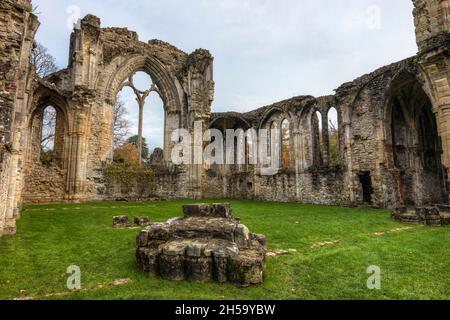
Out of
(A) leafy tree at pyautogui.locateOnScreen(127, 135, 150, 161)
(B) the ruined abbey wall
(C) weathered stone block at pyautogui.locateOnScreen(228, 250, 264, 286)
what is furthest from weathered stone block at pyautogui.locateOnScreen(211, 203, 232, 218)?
(A) leafy tree at pyautogui.locateOnScreen(127, 135, 150, 161)

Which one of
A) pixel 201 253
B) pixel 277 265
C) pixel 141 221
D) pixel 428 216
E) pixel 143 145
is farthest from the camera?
pixel 143 145

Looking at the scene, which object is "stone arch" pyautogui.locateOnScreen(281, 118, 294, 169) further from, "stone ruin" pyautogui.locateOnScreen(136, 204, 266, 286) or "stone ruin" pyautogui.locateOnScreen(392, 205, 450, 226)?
"stone ruin" pyautogui.locateOnScreen(136, 204, 266, 286)

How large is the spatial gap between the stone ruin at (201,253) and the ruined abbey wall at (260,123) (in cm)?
975

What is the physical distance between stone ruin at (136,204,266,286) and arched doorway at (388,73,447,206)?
13.6 meters

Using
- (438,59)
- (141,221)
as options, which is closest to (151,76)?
(141,221)

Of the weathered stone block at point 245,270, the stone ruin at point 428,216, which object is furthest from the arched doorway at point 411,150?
the weathered stone block at point 245,270

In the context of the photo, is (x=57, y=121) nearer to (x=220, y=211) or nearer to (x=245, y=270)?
(x=220, y=211)

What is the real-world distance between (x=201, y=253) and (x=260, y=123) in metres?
17.5

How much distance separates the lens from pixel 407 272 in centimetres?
420

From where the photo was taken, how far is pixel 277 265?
14.7 ft

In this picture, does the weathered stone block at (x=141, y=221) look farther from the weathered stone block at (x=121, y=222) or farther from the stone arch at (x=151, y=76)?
the stone arch at (x=151, y=76)

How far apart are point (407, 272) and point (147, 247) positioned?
3770 mm

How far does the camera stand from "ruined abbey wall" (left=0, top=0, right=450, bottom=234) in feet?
47.5

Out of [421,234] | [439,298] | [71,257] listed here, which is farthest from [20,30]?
[421,234]
